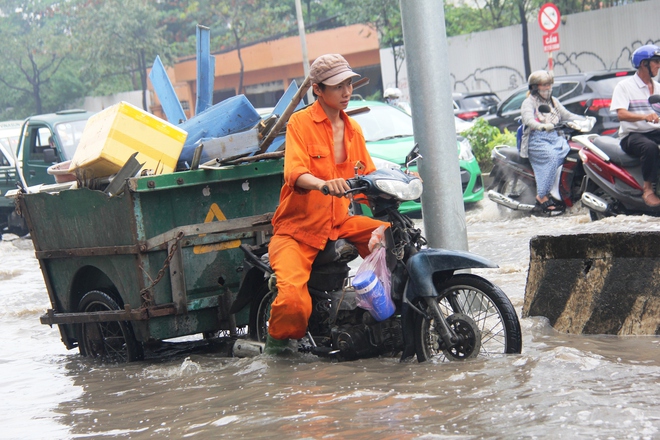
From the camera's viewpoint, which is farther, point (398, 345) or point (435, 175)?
point (435, 175)

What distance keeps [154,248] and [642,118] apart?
5558mm

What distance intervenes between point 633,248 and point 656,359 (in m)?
0.89

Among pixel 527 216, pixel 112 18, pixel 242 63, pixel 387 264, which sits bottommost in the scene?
pixel 527 216

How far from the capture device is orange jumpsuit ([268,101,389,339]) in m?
Result: 5.03

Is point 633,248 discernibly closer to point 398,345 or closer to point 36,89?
point 398,345

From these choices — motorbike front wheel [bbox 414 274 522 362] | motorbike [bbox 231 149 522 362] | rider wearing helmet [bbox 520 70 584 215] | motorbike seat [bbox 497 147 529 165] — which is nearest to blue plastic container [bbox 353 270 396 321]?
motorbike [bbox 231 149 522 362]

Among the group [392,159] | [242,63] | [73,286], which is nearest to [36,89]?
[242,63]

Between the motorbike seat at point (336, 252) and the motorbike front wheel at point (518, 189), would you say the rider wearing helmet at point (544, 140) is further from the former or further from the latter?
the motorbike seat at point (336, 252)

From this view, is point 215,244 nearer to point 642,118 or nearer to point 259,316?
point 259,316

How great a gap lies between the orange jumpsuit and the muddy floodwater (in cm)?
38

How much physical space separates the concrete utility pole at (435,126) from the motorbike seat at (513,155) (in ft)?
16.8

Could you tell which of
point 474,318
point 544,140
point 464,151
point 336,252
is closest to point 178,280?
point 336,252

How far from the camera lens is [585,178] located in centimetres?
1023

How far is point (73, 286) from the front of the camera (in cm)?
641
